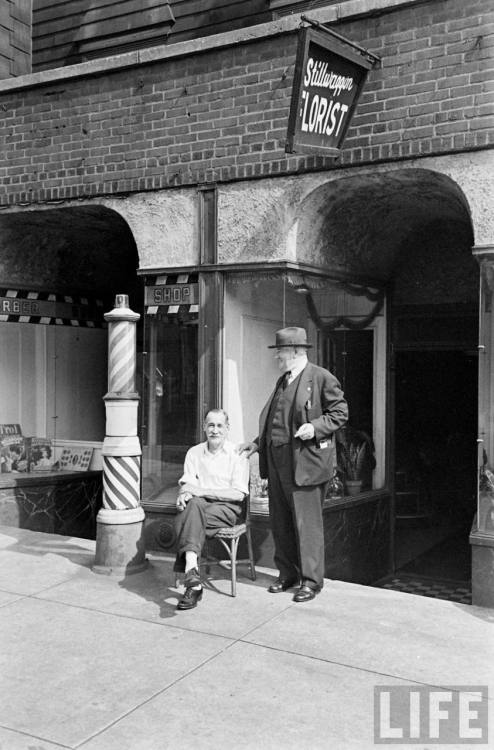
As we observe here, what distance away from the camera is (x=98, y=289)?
406 inches

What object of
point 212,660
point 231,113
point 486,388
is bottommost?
point 212,660

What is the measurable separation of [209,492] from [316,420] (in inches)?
38.1

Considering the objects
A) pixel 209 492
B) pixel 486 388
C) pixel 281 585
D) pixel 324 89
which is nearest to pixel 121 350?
pixel 209 492

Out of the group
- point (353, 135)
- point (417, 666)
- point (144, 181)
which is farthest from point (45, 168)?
point (417, 666)

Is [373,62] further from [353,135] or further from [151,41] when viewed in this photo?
[151,41]

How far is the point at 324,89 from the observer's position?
19.2 feet

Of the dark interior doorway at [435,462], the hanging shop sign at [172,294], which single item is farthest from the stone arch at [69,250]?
the dark interior doorway at [435,462]

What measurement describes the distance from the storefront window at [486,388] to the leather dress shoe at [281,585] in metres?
1.43

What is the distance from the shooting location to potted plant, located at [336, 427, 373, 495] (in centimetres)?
786

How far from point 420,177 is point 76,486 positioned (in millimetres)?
5328

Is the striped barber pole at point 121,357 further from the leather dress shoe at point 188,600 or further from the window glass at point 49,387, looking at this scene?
the window glass at point 49,387

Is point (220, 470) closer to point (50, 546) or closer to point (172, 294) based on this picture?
point (172, 294)

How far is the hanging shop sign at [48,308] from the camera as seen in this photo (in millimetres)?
9211

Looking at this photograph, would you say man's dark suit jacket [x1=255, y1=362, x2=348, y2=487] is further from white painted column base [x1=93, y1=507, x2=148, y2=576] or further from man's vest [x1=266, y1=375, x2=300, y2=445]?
white painted column base [x1=93, y1=507, x2=148, y2=576]
